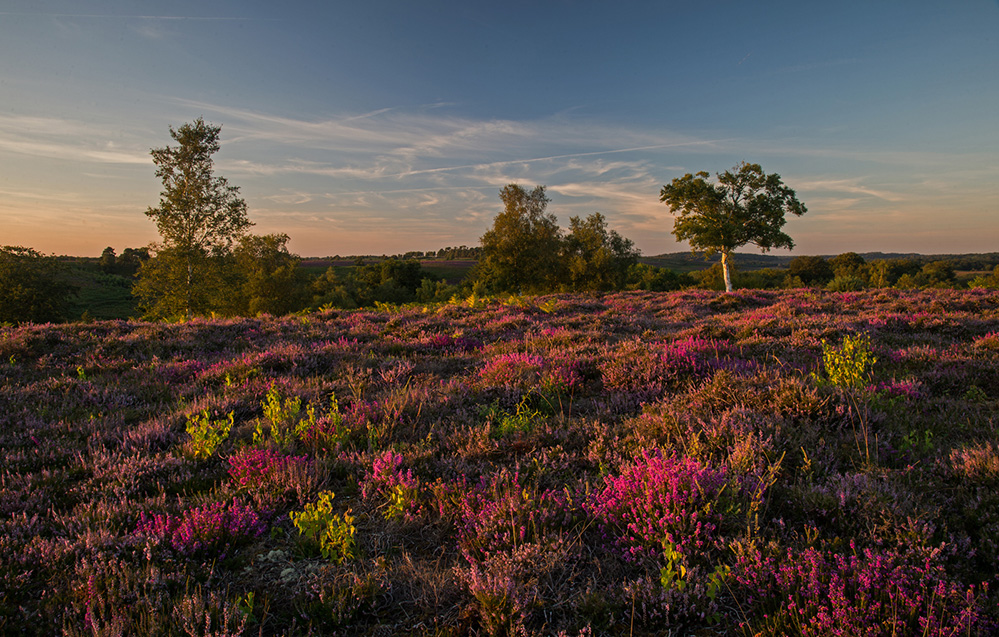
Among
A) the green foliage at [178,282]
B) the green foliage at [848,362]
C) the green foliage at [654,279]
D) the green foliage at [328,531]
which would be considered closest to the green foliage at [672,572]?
the green foliage at [328,531]

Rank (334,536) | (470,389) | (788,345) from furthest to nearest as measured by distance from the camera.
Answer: (788,345) < (470,389) < (334,536)

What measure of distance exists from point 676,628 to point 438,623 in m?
1.21

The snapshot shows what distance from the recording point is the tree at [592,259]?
198 feet

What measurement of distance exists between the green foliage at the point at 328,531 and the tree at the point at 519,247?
1864 inches

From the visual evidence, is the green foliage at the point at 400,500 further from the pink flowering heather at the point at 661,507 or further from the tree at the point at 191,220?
the tree at the point at 191,220

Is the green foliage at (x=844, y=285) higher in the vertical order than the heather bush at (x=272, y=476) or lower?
higher

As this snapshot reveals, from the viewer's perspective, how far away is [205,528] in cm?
276

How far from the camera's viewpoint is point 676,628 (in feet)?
6.98

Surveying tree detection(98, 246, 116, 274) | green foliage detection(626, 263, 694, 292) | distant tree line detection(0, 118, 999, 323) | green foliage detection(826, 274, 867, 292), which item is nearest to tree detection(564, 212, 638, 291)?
distant tree line detection(0, 118, 999, 323)

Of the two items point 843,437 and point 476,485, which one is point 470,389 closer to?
point 476,485

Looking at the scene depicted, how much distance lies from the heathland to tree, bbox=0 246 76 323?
2048 inches

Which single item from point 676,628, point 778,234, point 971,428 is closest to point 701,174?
point 778,234

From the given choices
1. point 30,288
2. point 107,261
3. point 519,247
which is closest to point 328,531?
point 519,247

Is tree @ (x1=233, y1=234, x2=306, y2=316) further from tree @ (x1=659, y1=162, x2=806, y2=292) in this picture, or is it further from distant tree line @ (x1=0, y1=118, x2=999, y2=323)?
tree @ (x1=659, y1=162, x2=806, y2=292)
